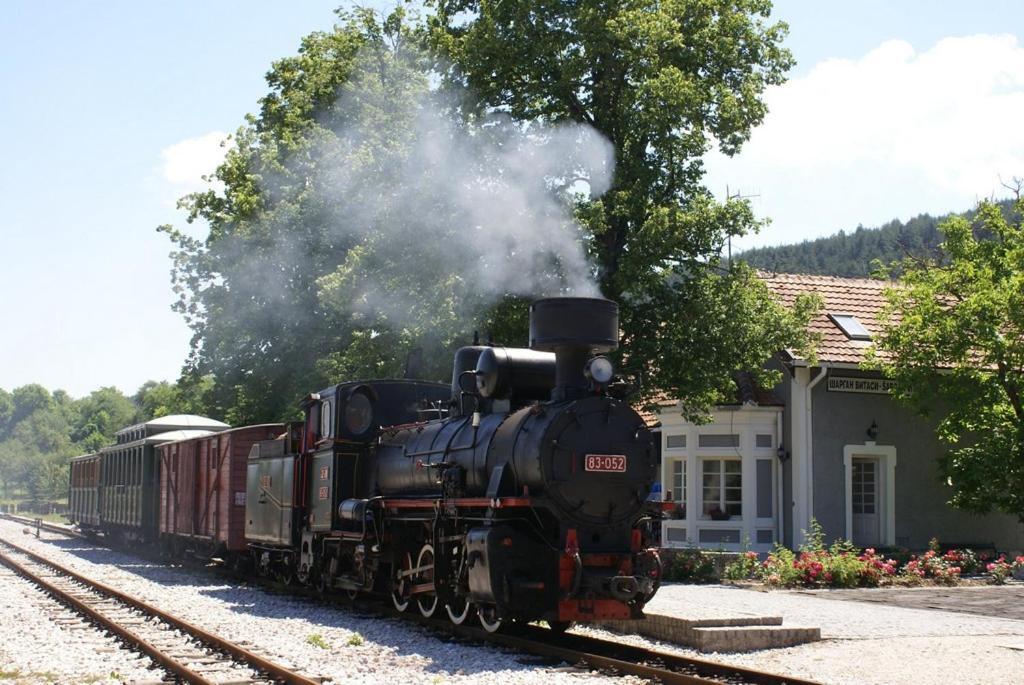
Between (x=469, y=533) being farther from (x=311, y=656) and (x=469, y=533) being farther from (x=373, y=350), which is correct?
(x=373, y=350)

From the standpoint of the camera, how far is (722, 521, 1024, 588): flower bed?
1848 cm

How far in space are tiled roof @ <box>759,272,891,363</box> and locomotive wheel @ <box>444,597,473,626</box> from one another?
12801 mm

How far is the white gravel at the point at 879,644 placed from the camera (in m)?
9.91

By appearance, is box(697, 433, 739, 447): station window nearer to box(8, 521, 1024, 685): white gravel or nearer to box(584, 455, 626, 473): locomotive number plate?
box(8, 521, 1024, 685): white gravel

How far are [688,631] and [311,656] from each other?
145 inches

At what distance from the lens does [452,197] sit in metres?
19.7

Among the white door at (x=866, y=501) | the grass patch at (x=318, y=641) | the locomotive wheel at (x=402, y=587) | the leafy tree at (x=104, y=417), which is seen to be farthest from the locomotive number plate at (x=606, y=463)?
the leafy tree at (x=104, y=417)

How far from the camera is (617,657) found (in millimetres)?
10555

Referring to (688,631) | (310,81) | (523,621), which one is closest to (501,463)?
(523,621)

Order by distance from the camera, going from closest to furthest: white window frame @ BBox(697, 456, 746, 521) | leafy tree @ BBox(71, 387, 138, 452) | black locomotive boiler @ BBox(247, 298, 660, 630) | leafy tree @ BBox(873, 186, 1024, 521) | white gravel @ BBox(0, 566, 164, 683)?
white gravel @ BBox(0, 566, 164, 683) < black locomotive boiler @ BBox(247, 298, 660, 630) < leafy tree @ BBox(873, 186, 1024, 521) < white window frame @ BBox(697, 456, 746, 521) < leafy tree @ BBox(71, 387, 138, 452)

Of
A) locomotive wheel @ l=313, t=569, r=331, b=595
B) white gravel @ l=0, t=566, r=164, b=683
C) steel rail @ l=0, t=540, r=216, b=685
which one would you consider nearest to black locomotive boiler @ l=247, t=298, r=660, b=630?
locomotive wheel @ l=313, t=569, r=331, b=595

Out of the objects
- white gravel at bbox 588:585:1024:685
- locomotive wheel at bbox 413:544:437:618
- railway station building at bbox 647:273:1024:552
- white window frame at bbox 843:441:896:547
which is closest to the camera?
white gravel at bbox 588:585:1024:685

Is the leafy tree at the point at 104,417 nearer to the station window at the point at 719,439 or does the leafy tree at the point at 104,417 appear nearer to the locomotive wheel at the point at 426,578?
the station window at the point at 719,439

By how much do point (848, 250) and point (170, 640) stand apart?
99.1 meters
